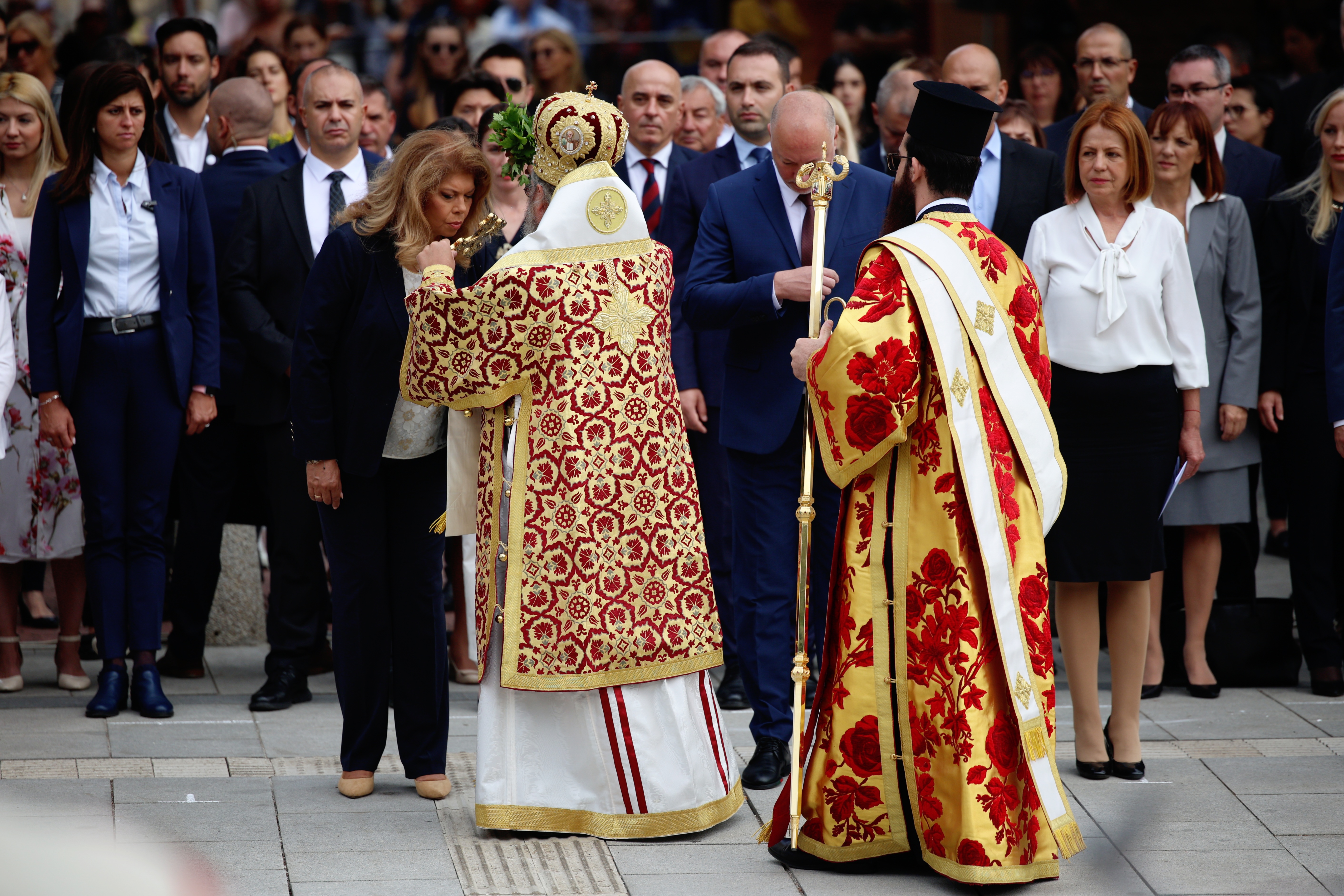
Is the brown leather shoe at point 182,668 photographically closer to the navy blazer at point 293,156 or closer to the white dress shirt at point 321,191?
the white dress shirt at point 321,191

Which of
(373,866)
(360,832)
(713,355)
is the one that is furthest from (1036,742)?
(713,355)

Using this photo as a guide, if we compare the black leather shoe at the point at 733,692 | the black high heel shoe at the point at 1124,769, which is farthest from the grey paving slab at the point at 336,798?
the black high heel shoe at the point at 1124,769

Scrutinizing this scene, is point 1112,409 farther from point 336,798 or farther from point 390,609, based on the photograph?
point 336,798

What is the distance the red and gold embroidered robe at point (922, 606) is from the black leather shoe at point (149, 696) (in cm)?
285

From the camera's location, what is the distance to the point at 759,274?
5.95m

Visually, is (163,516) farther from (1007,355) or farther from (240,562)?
(1007,355)

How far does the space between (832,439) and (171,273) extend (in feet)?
10.2

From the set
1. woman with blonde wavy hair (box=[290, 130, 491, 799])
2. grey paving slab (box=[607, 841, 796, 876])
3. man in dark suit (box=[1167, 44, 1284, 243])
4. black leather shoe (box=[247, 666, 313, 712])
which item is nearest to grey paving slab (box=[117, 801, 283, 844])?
woman with blonde wavy hair (box=[290, 130, 491, 799])

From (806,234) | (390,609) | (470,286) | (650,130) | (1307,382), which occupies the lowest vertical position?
(390,609)

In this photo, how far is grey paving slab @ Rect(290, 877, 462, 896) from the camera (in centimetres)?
455

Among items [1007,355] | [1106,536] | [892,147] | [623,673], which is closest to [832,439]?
[1007,355]

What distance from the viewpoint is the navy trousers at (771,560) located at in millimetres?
5750

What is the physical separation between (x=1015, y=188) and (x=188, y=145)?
3.97m

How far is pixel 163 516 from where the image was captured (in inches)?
259
